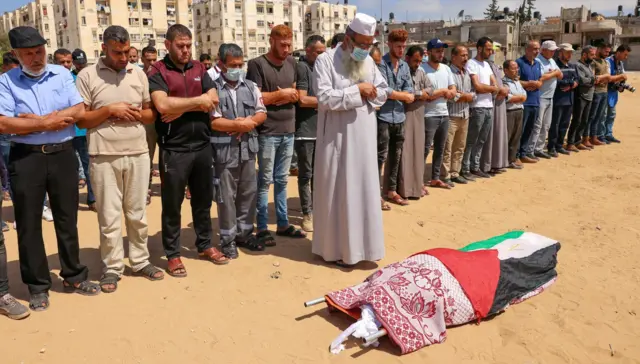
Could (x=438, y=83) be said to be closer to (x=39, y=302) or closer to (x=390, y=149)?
(x=390, y=149)

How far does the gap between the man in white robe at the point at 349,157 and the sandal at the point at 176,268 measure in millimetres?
1349

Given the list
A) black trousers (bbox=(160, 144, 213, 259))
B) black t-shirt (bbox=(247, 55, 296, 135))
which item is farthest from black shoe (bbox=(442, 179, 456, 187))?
black trousers (bbox=(160, 144, 213, 259))

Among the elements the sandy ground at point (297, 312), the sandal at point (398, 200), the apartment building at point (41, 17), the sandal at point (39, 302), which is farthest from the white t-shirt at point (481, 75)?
the apartment building at point (41, 17)

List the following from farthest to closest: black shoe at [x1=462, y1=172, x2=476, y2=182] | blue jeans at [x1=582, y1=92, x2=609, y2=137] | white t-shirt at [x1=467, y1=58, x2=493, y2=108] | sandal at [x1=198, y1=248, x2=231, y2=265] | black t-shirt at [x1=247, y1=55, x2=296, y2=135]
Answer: blue jeans at [x1=582, y1=92, x2=609, y2=137] < black shoe at [x1=462, y1=172, x2=476, y2=182] < white t-shirt at [x1=467, y1=58, x2=493, y2=108] < black t-shirt at [x1=247, y1=55, x2=296, y2=135] < sandal at [x1=198, y1=248, x2=231, y2=265]

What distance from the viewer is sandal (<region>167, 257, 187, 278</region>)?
4.58m

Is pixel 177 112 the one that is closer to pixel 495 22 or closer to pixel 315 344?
pixel 315 344

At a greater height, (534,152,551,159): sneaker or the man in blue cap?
the man in blue cap

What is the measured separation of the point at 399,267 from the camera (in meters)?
3.76

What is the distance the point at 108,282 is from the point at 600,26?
54.7 m

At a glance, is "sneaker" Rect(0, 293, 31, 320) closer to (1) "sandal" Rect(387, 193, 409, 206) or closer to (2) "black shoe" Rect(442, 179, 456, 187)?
(1) "sandal" Rect(387, 193, 409, 206)

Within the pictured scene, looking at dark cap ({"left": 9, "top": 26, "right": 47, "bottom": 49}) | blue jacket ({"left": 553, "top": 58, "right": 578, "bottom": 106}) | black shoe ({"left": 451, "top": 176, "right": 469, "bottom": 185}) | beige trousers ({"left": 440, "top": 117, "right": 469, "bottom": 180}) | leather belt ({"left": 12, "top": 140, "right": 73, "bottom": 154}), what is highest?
dark cap ({"left": 9, "top": 26, "right": 47, "bottom": 49})

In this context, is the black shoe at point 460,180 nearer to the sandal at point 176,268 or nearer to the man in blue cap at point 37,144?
the sandal at point 176,268

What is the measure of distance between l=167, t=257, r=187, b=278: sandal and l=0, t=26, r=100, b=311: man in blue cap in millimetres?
928

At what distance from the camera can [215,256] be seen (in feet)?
16.0
